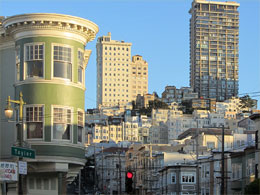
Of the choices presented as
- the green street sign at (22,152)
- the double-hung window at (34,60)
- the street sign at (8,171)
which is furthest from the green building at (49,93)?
the street sign at (8,171)

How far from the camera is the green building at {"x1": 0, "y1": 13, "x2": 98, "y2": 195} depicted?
102ft

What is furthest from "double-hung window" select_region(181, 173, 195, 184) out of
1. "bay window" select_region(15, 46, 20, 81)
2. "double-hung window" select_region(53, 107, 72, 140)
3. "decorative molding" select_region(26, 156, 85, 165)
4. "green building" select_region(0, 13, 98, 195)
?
"bay window" select_region(15, 46, 20, 81)

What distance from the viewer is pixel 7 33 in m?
33.1

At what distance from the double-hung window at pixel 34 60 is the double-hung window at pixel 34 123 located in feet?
5.58

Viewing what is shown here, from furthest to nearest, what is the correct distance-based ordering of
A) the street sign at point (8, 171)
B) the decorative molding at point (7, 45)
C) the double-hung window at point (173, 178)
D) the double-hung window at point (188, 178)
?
the double-hung window at point (173, 178), the double-hung window at point (188, 178), the decorative molding at point (7, 45), the street sign at point (8, 171)

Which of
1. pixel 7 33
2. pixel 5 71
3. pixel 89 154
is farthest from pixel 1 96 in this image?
pixel 89 154

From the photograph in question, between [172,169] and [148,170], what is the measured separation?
1697 centimetres

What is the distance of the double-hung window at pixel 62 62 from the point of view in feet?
105

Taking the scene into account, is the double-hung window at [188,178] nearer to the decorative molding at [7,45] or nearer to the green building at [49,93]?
the green building at [49,93]

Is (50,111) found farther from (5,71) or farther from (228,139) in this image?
(228,139)

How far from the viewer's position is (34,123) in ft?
103

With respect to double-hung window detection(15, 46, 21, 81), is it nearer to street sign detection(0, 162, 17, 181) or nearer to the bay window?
the bay window

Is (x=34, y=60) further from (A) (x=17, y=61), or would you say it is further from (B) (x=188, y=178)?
(B) (x=188, y=178)

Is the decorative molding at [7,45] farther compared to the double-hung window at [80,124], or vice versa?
the decorative molding at [7,45]
